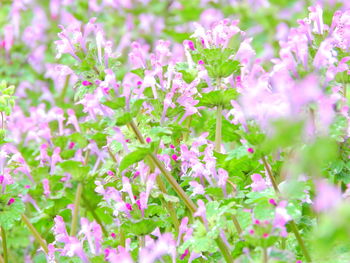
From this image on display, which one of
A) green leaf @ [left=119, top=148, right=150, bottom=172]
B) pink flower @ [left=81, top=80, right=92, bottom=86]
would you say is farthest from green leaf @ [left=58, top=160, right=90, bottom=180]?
green leaf @ [left=119, top=148, right=150, bottom=172]

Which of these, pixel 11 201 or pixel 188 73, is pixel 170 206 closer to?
pixel 188 73

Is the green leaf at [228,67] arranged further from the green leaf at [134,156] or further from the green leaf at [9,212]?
the green leaf at [9,212]

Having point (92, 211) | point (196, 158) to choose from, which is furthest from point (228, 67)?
point (92, 211)

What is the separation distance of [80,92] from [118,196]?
31 centimetres

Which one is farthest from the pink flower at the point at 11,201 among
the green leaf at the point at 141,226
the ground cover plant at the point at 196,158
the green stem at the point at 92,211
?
the green leaf at the point at 141,226

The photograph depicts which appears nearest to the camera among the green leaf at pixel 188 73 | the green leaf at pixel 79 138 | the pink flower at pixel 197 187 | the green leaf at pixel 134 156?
the green leaf at pixel 134 156

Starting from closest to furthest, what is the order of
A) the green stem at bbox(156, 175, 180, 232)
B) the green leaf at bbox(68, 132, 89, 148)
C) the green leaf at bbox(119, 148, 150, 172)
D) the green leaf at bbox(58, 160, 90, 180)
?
the green leaf at bbox(119, 148, 150, 172)
the green stem at bbox(156, 175, 180, 232)
the green leaf at bbox(58, 160, 90, 180)
the green leaf at bbox(68, 132, 89, 148)

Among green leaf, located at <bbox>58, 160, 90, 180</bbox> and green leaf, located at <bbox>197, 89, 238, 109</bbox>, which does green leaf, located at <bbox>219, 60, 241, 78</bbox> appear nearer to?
green leaf, located at <bbox>197, 89, 238, 109</bbox>

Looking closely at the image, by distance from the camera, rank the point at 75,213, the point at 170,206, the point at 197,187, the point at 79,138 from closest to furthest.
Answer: the point at 197,187 → the point at 170,206 → the point at 75,213 → the point at 79,138

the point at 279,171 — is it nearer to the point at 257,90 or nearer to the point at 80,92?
the point at 257,90

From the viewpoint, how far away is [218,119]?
68.9 inches

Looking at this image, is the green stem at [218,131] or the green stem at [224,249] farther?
the green stem at [218,131]

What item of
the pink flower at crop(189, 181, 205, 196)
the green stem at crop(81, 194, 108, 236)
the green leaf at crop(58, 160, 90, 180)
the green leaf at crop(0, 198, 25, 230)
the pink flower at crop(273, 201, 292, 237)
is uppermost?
the pink flower at crop(273, 201, 292, 237)

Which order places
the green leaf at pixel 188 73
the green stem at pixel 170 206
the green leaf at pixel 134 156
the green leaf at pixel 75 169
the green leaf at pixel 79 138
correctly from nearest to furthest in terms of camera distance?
the green leaf at pixel 134 156
the green stem at pixel 170 206
the green leaf at pixel 188 73
the green leaf at pixel 75 169
the green leaf at pixel 79 138
